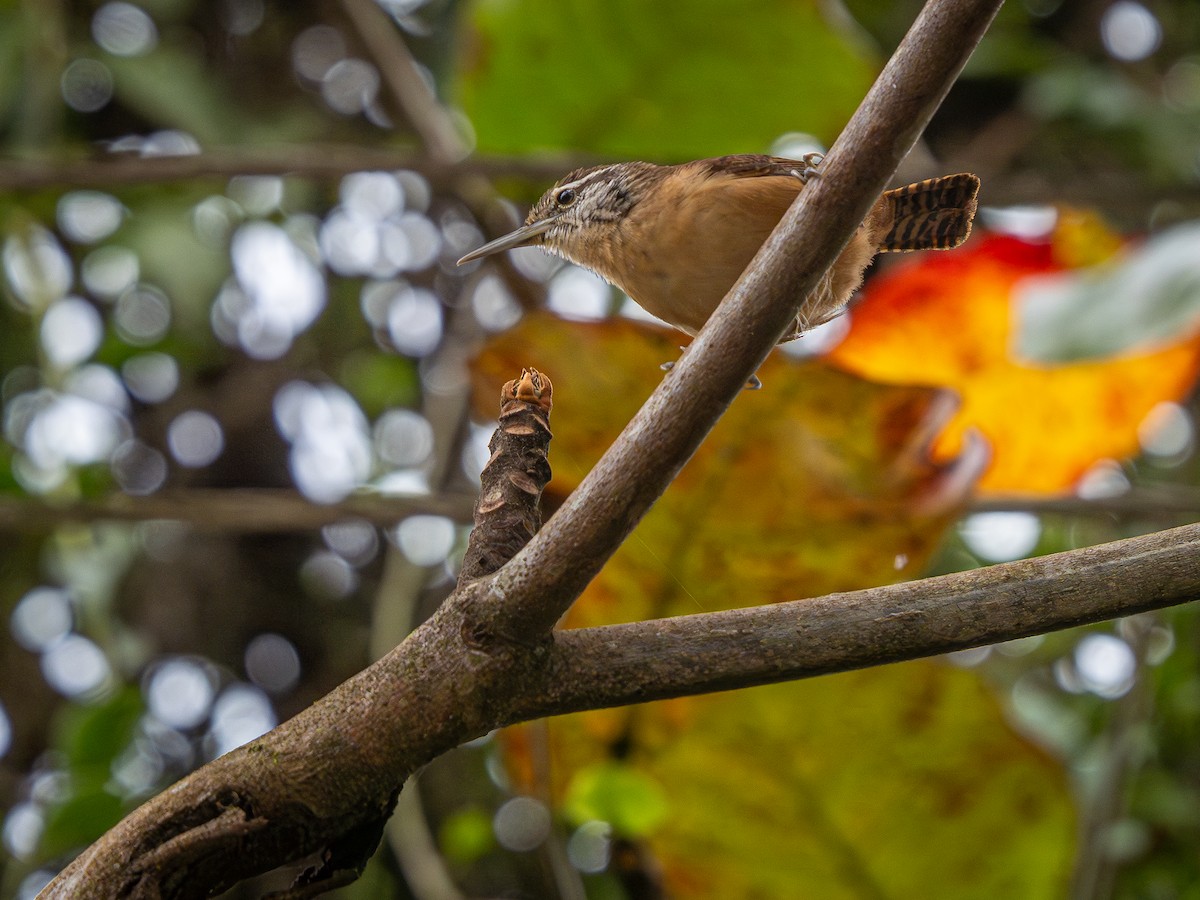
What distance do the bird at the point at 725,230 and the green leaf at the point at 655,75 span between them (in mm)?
891

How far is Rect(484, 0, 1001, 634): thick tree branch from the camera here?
1.04 metres

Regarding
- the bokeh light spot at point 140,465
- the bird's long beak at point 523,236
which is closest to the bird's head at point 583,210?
the bird's long beak at point 523,236

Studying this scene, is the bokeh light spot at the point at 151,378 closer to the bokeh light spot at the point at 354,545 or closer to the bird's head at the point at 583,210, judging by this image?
the bokeh light spot at the point at 354,545

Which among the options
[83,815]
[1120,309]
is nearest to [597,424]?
[1120,309]

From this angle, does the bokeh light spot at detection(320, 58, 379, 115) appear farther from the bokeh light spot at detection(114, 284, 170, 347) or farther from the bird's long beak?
the bird's long beak

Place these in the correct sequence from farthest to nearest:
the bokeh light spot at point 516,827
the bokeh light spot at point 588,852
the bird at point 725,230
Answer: the bokeh light spot at point 516,827 → the bokeh light spot at point 588,852 → the bird at point 725,230

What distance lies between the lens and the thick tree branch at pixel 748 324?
40.9 inches

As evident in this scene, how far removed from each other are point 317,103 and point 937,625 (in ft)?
10.9

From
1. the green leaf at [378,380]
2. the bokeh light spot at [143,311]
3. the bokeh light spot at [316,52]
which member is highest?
the bokeh light spot at [316,52]

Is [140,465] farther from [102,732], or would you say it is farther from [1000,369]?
[1000,369]

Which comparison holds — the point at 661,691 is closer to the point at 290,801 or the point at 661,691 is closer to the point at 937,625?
the point at 937,625

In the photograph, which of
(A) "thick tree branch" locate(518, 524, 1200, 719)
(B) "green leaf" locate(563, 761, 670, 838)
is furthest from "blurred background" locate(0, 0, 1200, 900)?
(A) "thick tree branch" locate(518, 524, 1200, 719)

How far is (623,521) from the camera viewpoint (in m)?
1.05

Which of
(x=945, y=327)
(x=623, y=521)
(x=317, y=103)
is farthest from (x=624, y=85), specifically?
(x=623, y=521)
